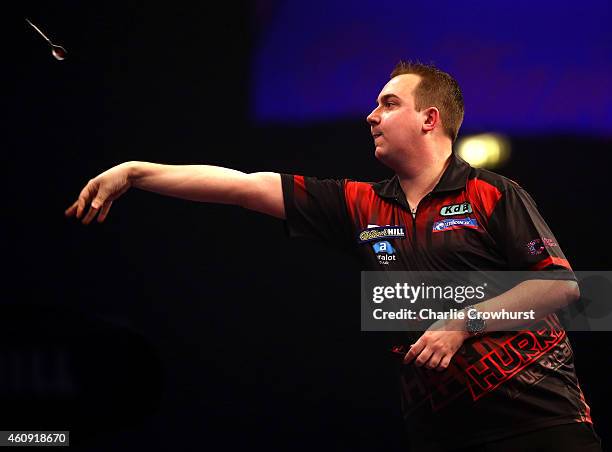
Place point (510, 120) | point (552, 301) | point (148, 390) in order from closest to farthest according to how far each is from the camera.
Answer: point (552, 301) < point (148, 390) < point (510, 120)

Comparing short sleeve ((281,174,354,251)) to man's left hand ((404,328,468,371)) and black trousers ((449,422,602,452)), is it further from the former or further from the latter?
black trousers ((449,422,602,452))

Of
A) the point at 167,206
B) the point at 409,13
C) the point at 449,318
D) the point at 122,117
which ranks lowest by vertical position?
the point at 449,318

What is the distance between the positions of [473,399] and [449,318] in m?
0.20

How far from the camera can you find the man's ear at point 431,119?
210 cm

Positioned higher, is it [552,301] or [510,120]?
[510,120]

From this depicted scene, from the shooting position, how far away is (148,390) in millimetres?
2752

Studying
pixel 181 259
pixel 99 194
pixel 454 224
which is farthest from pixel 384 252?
pixel 181 259

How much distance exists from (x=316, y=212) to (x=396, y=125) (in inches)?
12.5

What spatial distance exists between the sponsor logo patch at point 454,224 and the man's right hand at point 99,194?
2.54ft

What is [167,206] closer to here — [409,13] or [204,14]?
[204,14]

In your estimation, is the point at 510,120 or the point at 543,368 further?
the point at 510,120

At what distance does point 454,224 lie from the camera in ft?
6.22

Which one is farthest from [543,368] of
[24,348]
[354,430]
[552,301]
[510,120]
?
[24,348]

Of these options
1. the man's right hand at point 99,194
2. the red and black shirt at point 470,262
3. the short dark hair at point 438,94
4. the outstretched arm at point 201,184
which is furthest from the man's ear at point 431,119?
the man's right hand at point 99,194
